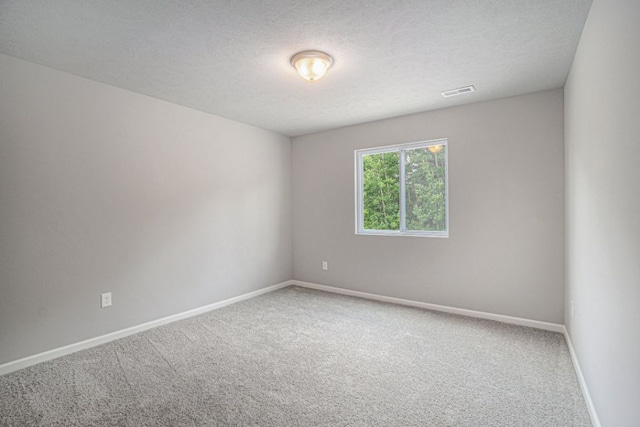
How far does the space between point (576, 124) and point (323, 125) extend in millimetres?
2872

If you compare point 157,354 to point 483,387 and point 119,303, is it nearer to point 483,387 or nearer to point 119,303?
point 119,303

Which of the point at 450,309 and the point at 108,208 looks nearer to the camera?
the point at 108,208

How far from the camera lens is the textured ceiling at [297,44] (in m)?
1.91

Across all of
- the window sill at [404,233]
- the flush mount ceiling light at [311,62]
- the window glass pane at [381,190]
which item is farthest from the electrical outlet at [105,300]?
the window glass pane at [381,190]

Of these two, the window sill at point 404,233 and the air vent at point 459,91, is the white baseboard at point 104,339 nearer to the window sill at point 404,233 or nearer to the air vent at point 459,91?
the window sill at point 404,233

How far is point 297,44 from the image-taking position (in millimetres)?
2303

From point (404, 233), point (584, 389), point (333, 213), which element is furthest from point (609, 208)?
point (333, 213)

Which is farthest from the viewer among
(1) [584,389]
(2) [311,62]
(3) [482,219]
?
(3) [482,219]

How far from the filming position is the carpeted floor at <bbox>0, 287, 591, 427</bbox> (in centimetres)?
189

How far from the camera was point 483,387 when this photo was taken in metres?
2.18

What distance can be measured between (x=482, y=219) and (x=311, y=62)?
2.49 m

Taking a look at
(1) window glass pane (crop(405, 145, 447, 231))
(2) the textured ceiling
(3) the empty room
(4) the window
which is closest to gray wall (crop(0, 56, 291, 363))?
(3) the empty room

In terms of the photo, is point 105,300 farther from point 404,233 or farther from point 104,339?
point 404,233

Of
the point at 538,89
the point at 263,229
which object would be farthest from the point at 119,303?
the point at 538,89
